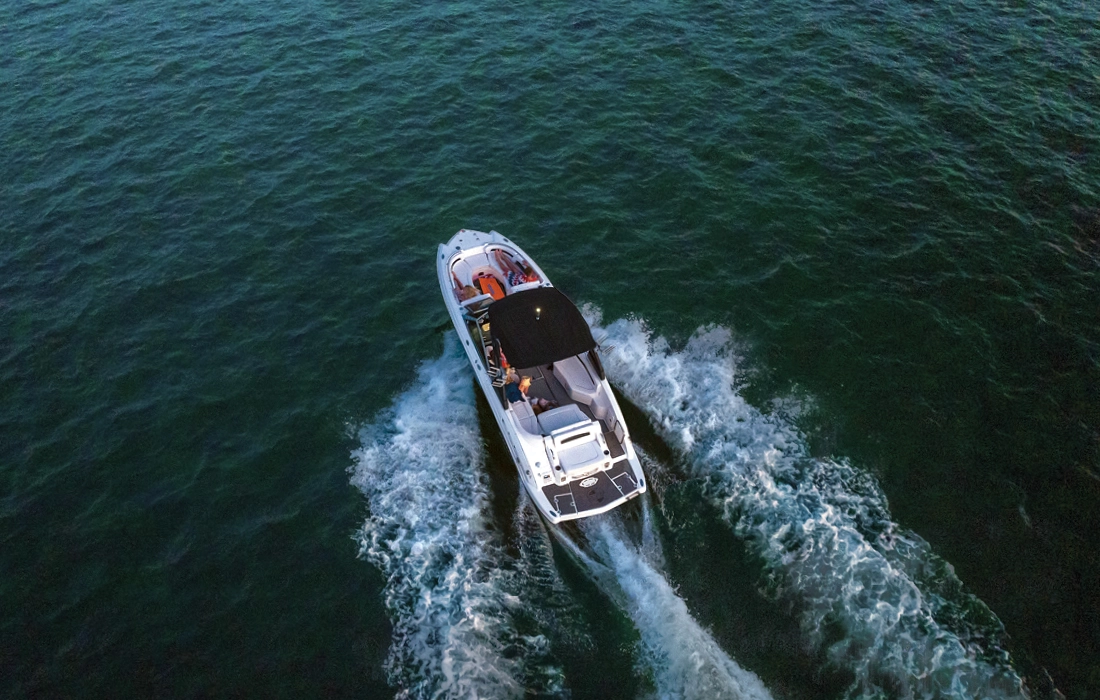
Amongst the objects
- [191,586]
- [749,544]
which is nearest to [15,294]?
[191,586]

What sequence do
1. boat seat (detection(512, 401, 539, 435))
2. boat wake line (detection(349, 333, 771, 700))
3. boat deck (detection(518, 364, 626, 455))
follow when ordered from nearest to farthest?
boat wake line (detection(349, 333, 771, 700))
boat seat (detection(512, 401, 539, 435))
boat deck (detection(518, 364, 626, 455))

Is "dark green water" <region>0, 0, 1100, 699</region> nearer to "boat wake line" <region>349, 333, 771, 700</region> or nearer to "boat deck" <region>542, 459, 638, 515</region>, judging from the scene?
"boat wake line" <region>349, 333, 771, 700</region>

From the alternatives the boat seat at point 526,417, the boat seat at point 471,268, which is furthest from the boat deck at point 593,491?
the boat seat at point 471,268

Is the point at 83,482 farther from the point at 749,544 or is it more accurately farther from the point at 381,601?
the point at 749,544

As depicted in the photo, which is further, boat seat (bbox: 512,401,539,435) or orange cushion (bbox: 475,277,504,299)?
orange cushion (bbox: 475,277,504,299)

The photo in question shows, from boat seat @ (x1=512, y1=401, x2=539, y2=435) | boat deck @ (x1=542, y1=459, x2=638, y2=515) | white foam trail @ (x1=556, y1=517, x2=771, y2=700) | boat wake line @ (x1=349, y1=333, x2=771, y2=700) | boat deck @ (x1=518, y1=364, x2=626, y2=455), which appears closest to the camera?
white foam trail @ (x1=556, y1=517, x2=771, y2=700)

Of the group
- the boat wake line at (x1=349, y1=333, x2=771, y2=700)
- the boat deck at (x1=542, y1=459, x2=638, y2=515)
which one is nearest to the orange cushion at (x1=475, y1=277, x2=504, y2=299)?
the boat wake line at (x1=349, y1=333, x2=771, y2=700)

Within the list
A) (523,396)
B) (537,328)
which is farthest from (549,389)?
(537,328)
